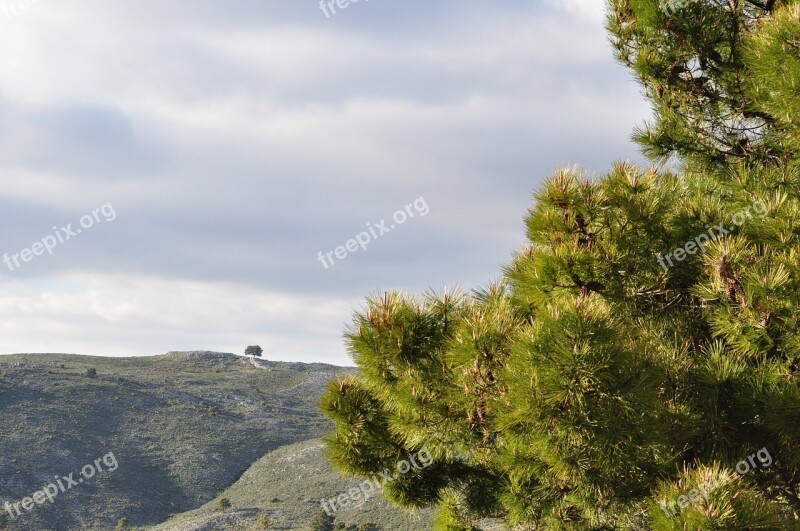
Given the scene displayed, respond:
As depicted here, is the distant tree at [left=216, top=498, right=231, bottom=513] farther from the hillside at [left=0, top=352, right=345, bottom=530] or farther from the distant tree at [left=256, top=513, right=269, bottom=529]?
the distant tree at [left=256, top=513, right=269, bottom=529]

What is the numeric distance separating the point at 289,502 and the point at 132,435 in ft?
56.2

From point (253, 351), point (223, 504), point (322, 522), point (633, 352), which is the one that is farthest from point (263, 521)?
point (253, 351)

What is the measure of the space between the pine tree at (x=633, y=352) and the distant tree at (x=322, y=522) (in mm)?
20341

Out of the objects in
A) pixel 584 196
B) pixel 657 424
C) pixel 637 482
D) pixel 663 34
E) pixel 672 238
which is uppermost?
pixel 663 34

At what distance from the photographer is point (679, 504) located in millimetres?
6793

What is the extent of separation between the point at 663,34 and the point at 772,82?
10.3 ft

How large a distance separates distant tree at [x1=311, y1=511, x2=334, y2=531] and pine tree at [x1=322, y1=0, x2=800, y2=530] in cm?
2034

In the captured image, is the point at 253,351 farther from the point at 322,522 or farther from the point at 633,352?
the point at 633,352

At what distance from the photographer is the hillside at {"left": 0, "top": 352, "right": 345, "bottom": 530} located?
125 ft

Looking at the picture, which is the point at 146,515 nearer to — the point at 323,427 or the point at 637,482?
the point at 323,427

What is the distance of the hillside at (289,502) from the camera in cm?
3062

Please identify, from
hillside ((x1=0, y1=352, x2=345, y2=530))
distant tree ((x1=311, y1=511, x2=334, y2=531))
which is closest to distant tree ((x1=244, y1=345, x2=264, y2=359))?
hillside ((x1=0, y1=352, x2=345, y2=530))

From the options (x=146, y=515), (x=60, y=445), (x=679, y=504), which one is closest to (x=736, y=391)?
(x=679, y=504)

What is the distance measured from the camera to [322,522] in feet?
103
